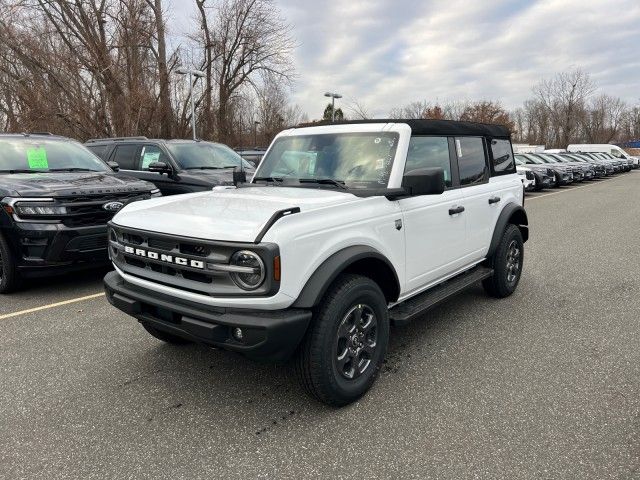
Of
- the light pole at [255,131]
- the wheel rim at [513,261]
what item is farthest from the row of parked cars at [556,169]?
the light pole at [255,131]

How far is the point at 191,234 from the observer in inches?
108

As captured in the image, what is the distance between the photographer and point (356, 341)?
3115 millimetres

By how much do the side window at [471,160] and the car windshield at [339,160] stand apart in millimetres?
1057

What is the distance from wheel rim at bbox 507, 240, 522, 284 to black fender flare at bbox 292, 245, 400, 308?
2337 mm

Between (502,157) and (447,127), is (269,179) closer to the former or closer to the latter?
(447,127)

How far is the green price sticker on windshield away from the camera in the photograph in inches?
246

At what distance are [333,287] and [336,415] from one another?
816 millimetres

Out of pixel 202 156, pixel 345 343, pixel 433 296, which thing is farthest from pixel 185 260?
pixel 202 156

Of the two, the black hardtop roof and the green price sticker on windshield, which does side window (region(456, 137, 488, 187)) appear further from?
the green price sticker on windshield

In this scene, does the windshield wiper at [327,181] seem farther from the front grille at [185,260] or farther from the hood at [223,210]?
the front grille at [185,260]

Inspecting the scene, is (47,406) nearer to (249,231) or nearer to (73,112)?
(249,231)

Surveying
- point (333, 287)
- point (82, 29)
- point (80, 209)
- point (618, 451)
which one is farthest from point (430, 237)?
point (82, 29)

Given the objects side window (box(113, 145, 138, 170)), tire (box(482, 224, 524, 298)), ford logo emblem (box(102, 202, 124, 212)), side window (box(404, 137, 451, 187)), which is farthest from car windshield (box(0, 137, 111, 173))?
tire (box(482, 224, 524, 298))

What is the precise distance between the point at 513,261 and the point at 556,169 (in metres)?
18.5
